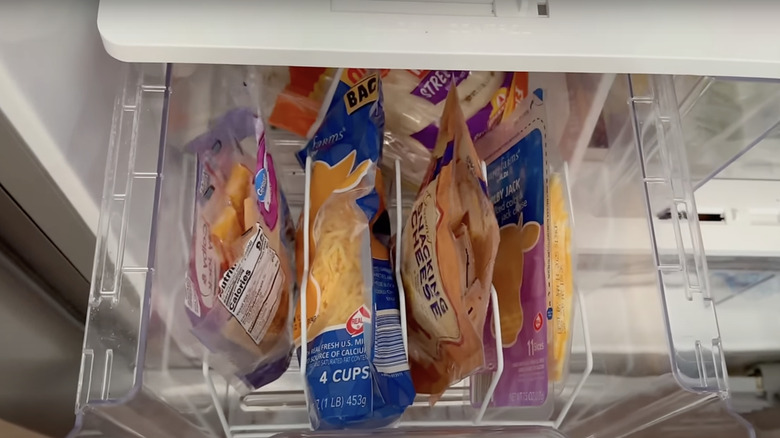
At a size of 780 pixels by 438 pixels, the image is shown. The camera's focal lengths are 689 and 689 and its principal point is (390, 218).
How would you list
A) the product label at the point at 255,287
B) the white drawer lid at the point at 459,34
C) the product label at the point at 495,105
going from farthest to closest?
the product label at the point at 495,105 < the product label at the point at 255,287 < the white drawer lid at the point at 459,34

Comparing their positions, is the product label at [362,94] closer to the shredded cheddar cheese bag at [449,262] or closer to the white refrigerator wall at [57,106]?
the shredded cheddar cheese bag at [449,262]

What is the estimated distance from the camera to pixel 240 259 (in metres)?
0.56

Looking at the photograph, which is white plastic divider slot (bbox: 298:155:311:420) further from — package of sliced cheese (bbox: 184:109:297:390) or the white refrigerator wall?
the white refrigerator wall

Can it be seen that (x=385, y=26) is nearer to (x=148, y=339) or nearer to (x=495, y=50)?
(x=495, y=50)

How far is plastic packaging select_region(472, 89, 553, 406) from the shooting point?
1.98ft

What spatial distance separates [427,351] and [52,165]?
1.17 feet

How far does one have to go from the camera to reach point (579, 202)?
0.77 metres

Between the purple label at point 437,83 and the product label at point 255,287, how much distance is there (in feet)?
0.80

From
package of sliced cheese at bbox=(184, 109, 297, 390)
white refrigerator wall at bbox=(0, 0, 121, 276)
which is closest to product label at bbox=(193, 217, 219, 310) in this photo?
package of sliced cheese at bbox=(184, 109, 297, 390)

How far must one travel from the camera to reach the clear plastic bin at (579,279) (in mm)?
510

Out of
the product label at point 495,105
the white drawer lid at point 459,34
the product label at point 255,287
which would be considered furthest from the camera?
the product label at point 495,105

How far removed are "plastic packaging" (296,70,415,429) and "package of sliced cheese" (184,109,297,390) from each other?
0.04 meters

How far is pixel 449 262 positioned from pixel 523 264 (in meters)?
0.09

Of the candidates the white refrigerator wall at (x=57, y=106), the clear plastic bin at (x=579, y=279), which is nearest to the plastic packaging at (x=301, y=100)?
the clear plastic bin at (x=579, y=279)
